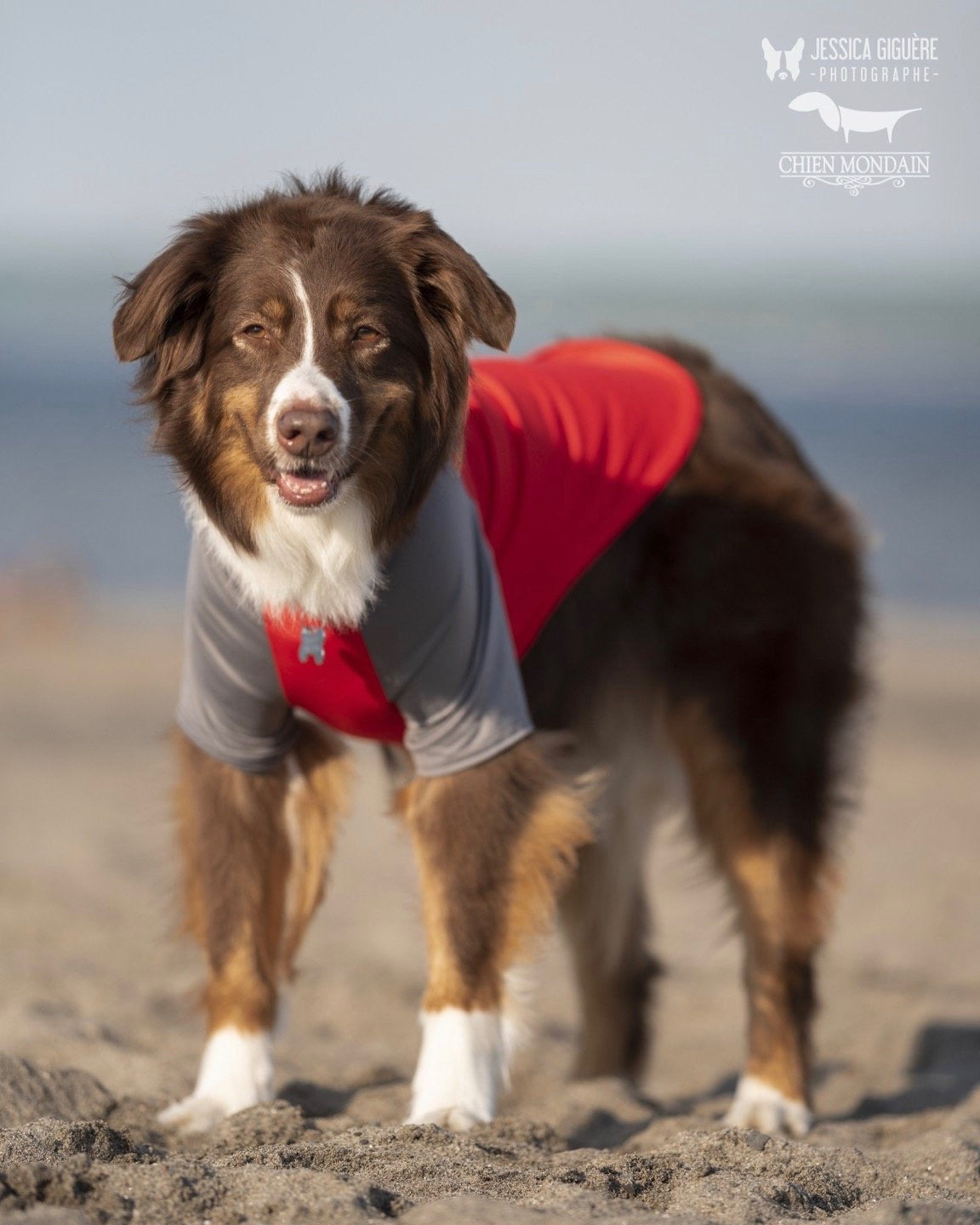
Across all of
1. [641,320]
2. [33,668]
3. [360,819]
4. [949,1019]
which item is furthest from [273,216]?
[641,320]

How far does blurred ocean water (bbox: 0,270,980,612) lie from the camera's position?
17031 mm

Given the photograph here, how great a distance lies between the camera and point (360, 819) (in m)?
9.02

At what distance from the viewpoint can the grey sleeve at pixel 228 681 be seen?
3814 millimetres

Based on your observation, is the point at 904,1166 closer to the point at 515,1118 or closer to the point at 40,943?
the point at 515,1118

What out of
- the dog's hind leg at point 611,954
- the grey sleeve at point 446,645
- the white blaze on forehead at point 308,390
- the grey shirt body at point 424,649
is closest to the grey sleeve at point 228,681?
the grey shirt body at point 424,649

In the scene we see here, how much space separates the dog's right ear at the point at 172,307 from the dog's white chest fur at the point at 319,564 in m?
0.42

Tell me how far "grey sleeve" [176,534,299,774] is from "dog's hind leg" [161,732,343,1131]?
0.09 m

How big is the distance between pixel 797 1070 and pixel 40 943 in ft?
9.66

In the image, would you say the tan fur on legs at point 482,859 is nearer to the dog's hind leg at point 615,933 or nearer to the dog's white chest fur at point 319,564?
the dog's white chest fur at point 319,564

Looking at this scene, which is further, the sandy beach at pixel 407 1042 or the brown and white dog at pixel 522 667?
the brown and white dog at pixel 522 667

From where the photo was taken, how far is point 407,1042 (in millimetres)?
5359

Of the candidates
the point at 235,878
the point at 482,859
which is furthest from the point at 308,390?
the point at 235,878

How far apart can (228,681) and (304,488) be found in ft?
1.93

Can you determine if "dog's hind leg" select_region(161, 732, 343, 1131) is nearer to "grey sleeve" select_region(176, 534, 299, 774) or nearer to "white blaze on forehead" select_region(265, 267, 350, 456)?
"grey sleeve" select_region(176, 534, 299, 774)
